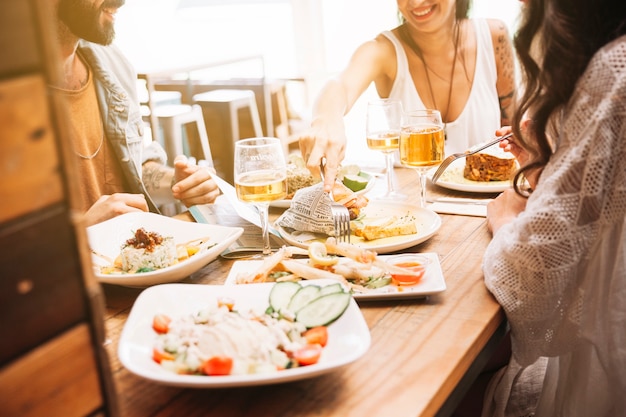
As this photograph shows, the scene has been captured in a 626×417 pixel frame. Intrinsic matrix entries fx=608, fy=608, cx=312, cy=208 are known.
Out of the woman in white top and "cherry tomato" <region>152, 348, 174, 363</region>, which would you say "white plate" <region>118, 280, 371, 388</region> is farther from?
the woman in white top

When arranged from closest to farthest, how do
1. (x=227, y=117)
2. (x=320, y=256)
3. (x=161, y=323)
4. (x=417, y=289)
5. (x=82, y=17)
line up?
(x=161, y=323) → (x=417, y=289) → (x=320, y=256) → (x=82, y=17) → (x=227, y=117)

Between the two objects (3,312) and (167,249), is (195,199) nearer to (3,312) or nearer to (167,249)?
(167,249)

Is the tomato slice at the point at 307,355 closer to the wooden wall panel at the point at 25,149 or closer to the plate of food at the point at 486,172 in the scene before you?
the wooden wall panel at the point at 25,149

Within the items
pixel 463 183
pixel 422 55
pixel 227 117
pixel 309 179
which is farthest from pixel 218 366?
pixel 227 117

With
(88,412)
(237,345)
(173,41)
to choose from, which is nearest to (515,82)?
(237,345)

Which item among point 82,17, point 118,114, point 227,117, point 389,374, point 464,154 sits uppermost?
point 82,17

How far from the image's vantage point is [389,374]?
0.90 meters

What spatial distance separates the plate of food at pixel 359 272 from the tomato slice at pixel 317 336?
18cm

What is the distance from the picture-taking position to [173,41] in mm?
6215

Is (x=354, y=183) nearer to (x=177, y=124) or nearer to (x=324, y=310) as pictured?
(x=324, y=310)

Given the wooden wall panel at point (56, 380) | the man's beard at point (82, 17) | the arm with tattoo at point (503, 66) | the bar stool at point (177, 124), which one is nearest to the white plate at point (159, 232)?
the wooden wall panel at point (56, 380)

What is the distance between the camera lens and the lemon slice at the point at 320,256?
4.00 feet

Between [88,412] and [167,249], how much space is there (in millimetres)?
750

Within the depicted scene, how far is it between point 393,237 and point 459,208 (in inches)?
11.5
